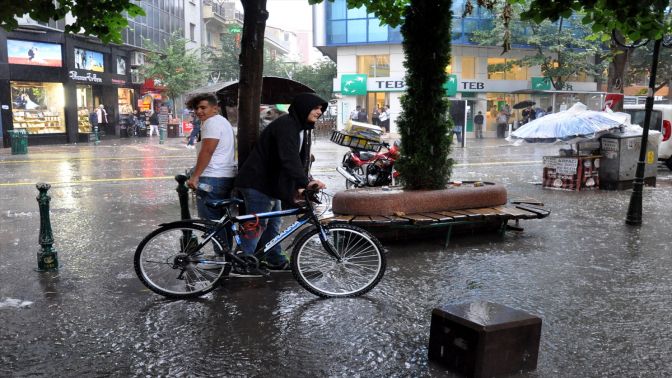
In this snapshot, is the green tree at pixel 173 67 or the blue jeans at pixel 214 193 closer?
the blue jeans at pixel 214 193

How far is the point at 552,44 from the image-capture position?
40.1 metres

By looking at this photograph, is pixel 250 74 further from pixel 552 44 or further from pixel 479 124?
pixel 552 44

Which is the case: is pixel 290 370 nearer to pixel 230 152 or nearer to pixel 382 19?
pixel 230 152

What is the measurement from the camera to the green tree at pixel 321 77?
53281mm

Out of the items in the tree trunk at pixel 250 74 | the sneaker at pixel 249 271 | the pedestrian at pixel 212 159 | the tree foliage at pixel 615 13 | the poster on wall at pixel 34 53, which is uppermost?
the poster on wall at pixel 34 53

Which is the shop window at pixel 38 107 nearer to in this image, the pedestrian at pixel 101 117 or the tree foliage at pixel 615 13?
the pedestrian at pixel 101 117

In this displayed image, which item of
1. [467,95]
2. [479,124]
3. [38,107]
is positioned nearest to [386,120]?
[479,124]

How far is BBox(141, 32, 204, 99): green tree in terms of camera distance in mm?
35875

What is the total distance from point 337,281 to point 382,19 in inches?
217

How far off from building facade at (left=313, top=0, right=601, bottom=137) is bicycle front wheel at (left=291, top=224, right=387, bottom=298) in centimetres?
3464

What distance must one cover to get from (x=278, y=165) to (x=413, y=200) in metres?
2.33

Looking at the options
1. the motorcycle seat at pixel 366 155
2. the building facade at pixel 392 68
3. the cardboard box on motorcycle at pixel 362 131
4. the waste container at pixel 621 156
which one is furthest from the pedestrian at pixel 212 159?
the building facade at pixel 392 68

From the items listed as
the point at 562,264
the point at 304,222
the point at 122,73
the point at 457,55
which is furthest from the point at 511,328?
the point at 457,55

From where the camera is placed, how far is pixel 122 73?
3550 centimetres
